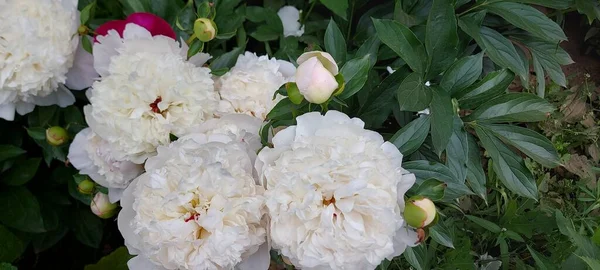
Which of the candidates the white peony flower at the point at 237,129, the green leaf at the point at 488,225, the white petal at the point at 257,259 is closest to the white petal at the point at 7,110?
the white peony flower at the point at 237,129

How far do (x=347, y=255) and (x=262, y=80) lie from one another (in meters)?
0.27

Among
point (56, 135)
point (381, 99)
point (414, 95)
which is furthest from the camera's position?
point (56, 135)

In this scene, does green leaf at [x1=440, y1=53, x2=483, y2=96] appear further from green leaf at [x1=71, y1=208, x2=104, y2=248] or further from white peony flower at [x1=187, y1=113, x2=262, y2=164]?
green leaf at [x1=71, y1=208, x2=104, y2=248]

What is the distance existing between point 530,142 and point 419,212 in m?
0.25

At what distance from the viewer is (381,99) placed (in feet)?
2.21

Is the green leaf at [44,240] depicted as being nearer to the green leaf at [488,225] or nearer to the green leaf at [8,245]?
the green leaf at [8,245]

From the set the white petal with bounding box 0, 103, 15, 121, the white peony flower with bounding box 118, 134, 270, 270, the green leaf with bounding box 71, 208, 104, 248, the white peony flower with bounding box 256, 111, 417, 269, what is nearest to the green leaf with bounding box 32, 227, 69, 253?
the green leaf with bounding box 71, 208, 104, 248

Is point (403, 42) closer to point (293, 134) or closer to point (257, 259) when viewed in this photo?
point (293, 134)

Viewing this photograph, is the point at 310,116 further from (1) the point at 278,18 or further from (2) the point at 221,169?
(1) the point at 278,18

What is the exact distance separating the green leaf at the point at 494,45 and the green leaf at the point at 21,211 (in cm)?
87

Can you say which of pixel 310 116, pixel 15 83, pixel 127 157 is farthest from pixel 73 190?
pixel 310 116

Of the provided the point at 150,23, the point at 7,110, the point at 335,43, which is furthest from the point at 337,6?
the point at 7,110

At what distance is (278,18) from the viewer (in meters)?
1.01

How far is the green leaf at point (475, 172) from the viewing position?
2.17 ft
